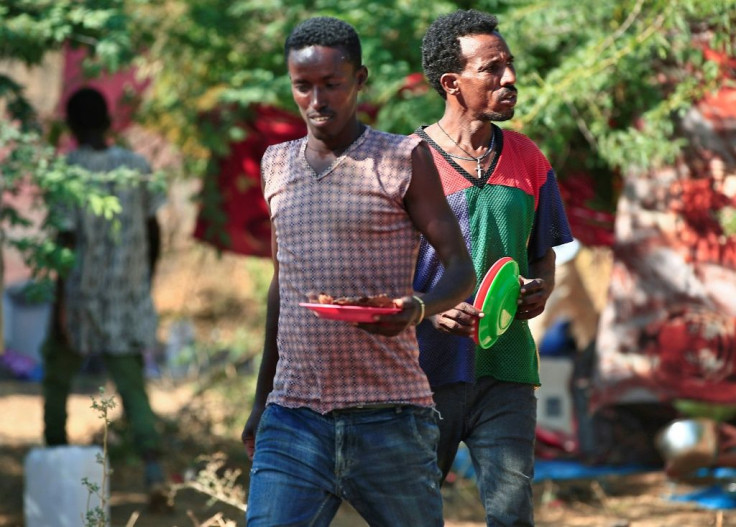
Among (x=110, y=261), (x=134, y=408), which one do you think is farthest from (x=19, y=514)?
(x=110, y=261)

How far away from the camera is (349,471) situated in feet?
8.87

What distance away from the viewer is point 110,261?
610cm

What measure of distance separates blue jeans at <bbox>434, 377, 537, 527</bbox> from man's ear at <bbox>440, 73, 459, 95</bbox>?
2.82ft

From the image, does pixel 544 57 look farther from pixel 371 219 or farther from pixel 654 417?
pixel 371 219

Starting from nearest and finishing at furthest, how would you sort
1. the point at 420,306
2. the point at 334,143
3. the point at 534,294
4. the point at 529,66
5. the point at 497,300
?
1. the point at 420,306
2. the point at 334,143
3. the point at 497,300
4. the point at 534,294
5. the point at 529,66

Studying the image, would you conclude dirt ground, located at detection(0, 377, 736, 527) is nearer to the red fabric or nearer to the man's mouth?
the red fabric

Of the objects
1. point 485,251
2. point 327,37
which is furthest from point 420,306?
point 485,251

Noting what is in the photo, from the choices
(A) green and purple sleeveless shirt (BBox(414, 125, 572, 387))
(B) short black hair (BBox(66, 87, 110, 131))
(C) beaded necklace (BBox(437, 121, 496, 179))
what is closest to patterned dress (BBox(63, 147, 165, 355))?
(B) short black hair (BBox(66, 87, 110, 131))

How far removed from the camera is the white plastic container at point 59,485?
17.0 feet

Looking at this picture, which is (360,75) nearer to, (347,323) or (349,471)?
(347,323)

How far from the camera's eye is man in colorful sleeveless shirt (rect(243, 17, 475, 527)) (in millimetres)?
2699

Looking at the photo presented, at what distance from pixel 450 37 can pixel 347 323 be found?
127 cm

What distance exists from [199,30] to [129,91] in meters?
0.78

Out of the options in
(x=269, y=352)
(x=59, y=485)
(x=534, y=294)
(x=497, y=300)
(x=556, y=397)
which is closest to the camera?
(x=269, y=352)
